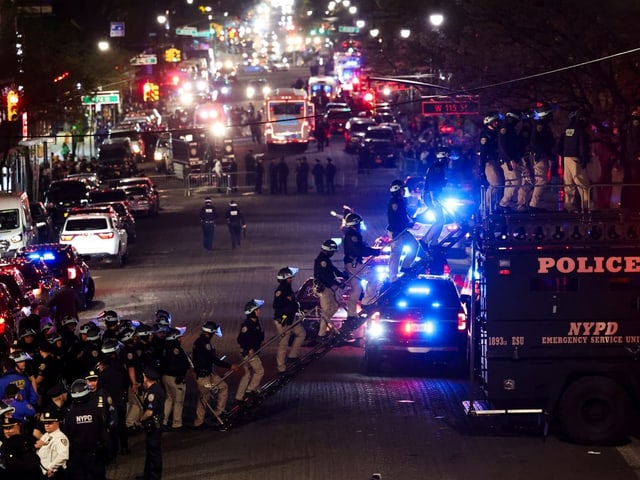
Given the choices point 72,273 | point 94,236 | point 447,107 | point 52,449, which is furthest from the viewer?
point 447,107

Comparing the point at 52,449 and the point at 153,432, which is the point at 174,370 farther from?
the point at 52,449

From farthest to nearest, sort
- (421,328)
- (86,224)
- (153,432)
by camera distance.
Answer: (86,224), (421,328), (153,432)

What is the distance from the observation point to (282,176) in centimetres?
5450

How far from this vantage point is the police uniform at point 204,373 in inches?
703

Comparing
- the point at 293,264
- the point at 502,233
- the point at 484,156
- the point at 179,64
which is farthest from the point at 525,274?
the point at 179,64

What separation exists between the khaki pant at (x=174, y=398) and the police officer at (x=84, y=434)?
14.5ft

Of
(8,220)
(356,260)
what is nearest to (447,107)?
(8,220)

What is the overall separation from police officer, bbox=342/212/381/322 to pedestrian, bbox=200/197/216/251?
17.1m

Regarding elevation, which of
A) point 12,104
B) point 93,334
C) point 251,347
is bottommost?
point 251,347

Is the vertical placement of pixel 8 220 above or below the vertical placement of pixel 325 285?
above

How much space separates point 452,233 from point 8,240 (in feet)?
62.5

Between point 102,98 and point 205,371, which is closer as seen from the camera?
point 205,371

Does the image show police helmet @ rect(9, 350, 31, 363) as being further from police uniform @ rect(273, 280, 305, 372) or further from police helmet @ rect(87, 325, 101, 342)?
police uniform @ rect(273, 280, 305, 372)

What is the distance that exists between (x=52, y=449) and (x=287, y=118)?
197 ft
